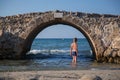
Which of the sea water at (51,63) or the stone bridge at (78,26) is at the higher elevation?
the stone bridge at (78,26)

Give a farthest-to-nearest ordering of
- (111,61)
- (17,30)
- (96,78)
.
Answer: (17,30) → (111,61) → (96,78)

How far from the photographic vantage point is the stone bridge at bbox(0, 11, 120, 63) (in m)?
17.4

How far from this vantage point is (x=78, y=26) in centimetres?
1783

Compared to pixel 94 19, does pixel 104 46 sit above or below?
below

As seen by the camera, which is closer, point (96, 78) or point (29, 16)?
point (96, 78)

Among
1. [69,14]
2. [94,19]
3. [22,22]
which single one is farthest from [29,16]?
[94,19]

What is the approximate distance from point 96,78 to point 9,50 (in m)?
11.1

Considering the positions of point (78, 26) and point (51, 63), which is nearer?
point (51, 63)

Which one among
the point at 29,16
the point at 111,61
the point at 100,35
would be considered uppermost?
the point at 29,16

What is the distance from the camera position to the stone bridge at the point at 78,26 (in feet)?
57.1

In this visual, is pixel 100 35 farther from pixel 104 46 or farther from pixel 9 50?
pixel 9 50

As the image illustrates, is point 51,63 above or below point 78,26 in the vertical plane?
below

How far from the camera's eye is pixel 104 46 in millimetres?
17422

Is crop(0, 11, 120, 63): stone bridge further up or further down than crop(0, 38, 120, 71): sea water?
further up
